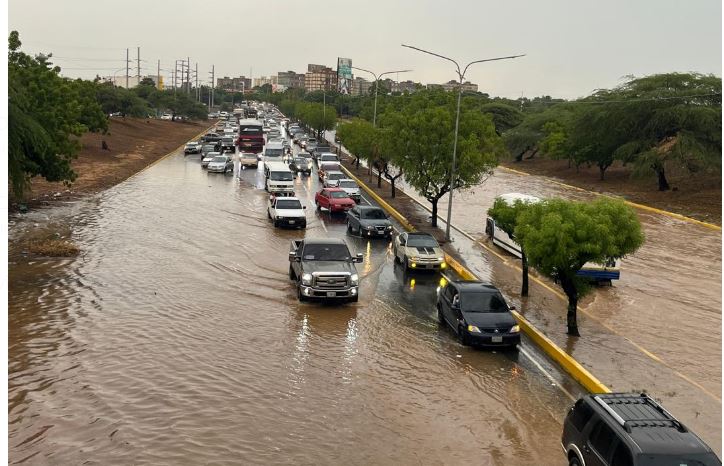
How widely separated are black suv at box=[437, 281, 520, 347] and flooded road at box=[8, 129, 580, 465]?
0.39 meters

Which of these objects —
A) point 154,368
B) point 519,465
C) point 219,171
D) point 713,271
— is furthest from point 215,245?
point 219,171

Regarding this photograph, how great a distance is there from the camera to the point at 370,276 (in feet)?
72.7

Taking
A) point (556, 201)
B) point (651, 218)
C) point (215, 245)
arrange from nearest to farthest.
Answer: point (556, 201)
point (215, 245)
point (651, 218)

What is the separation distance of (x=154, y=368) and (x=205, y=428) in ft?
9.89

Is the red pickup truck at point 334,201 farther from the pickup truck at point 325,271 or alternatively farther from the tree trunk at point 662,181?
the tree trunk at point 662,181

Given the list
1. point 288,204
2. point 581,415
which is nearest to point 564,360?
point 581,415

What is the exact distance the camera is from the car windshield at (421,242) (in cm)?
2342

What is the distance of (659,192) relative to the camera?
163ft

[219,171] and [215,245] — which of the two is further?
[219,171]

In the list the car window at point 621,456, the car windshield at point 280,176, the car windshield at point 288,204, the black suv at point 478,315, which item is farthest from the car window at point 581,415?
the car windshield at point 280,176

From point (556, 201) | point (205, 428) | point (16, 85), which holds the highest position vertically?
point (16, 85)

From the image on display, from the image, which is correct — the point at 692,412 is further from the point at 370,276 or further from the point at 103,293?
the point at 103,293

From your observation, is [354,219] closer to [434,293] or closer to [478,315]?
[434,293]

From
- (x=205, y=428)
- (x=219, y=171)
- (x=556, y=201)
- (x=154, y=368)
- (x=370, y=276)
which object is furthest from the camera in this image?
(x=219, y=171)
